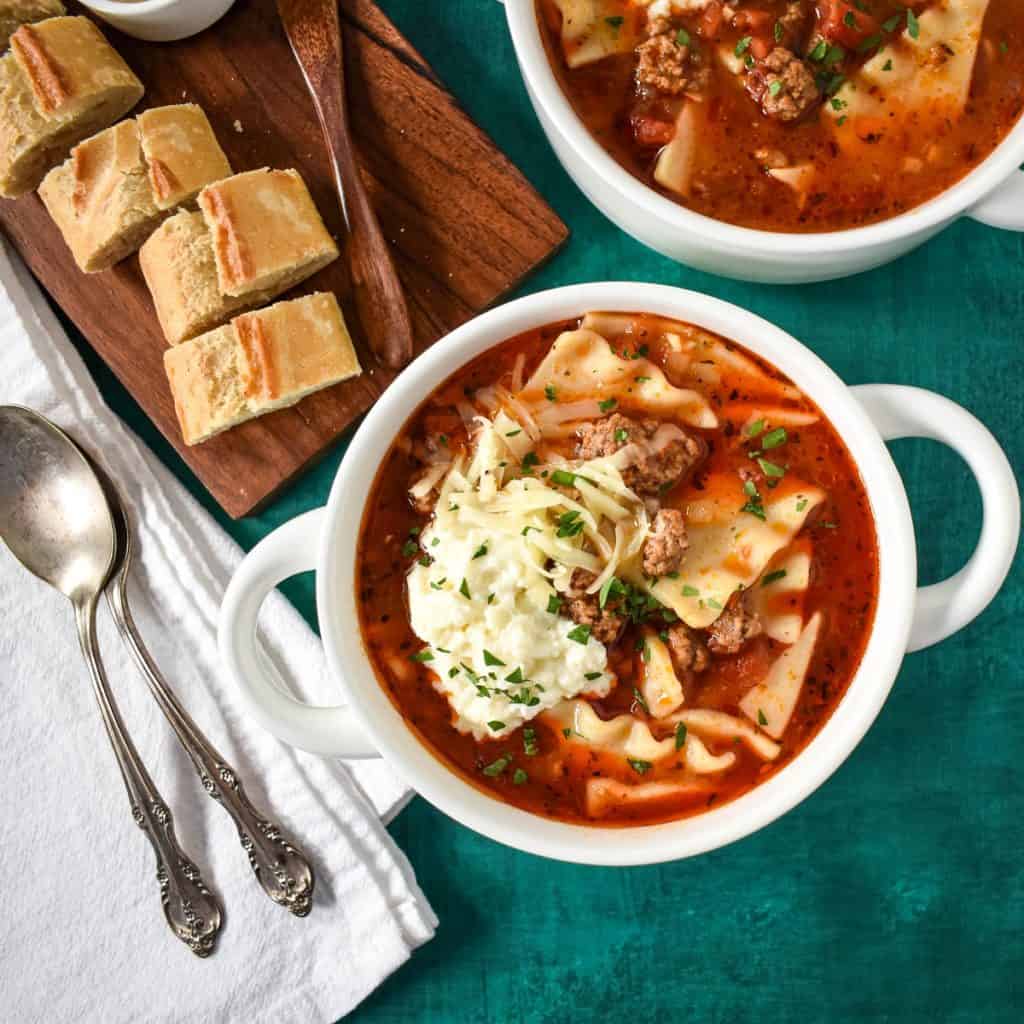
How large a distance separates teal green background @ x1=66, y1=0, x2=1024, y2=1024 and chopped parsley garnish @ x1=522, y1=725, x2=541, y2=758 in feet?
2.20

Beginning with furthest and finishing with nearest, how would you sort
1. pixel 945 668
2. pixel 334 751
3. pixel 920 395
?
pixel 945 668 < pixel 334 751 < pixel 920 395

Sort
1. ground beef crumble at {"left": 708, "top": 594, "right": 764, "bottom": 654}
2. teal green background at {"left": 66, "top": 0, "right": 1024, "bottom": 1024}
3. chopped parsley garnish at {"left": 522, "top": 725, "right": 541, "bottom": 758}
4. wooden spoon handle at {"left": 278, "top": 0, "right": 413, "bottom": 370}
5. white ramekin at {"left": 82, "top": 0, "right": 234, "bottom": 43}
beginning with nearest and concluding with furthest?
ground beef crumble at {"left": 708, "top": 594, "right": 764, "bottom": 654} → chopped parsley garnish at {"left": 522, "top": 725, "right": 541, "bottom": 758} → white ramekin at {"left": 82, "top": 0, "right": 234, "bottom": 43} → wooden spoon handle at {"left": 278, "top": 0, "right": 413, "bottom": 370} → teal green background at {"left": 66, "top": 0, "right": 1024, "bottom": 1024}

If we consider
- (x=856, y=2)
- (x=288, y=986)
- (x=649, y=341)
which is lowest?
(x=288, y=986)

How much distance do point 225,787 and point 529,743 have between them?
988 mm

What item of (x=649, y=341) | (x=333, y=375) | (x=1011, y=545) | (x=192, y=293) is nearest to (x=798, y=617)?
(x=1011, y=545)

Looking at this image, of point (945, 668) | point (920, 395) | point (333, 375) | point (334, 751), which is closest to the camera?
point (920, 395)

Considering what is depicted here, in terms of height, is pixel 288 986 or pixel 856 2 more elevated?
pixel 856 2

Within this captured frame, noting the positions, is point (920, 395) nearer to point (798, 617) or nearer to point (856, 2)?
point (798, 617)

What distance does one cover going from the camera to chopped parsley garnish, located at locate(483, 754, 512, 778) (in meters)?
2.52

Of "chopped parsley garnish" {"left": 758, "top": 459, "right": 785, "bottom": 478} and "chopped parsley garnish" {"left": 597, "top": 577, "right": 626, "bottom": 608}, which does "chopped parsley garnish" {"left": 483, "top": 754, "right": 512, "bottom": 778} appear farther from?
"chopped parsley garnish" {"left": 758, "top": 459, "right": 785, "bottom": 478}

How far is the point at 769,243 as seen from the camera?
234cm

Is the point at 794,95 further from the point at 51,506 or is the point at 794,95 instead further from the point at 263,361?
the point at 51,506

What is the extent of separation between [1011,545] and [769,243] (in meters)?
0.80

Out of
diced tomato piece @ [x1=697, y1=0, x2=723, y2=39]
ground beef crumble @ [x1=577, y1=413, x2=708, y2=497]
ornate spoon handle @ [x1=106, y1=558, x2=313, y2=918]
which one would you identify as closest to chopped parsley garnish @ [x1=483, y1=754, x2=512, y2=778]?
ground beef crumble @ [x1=577, y1=413, x2=708, y2=497]
